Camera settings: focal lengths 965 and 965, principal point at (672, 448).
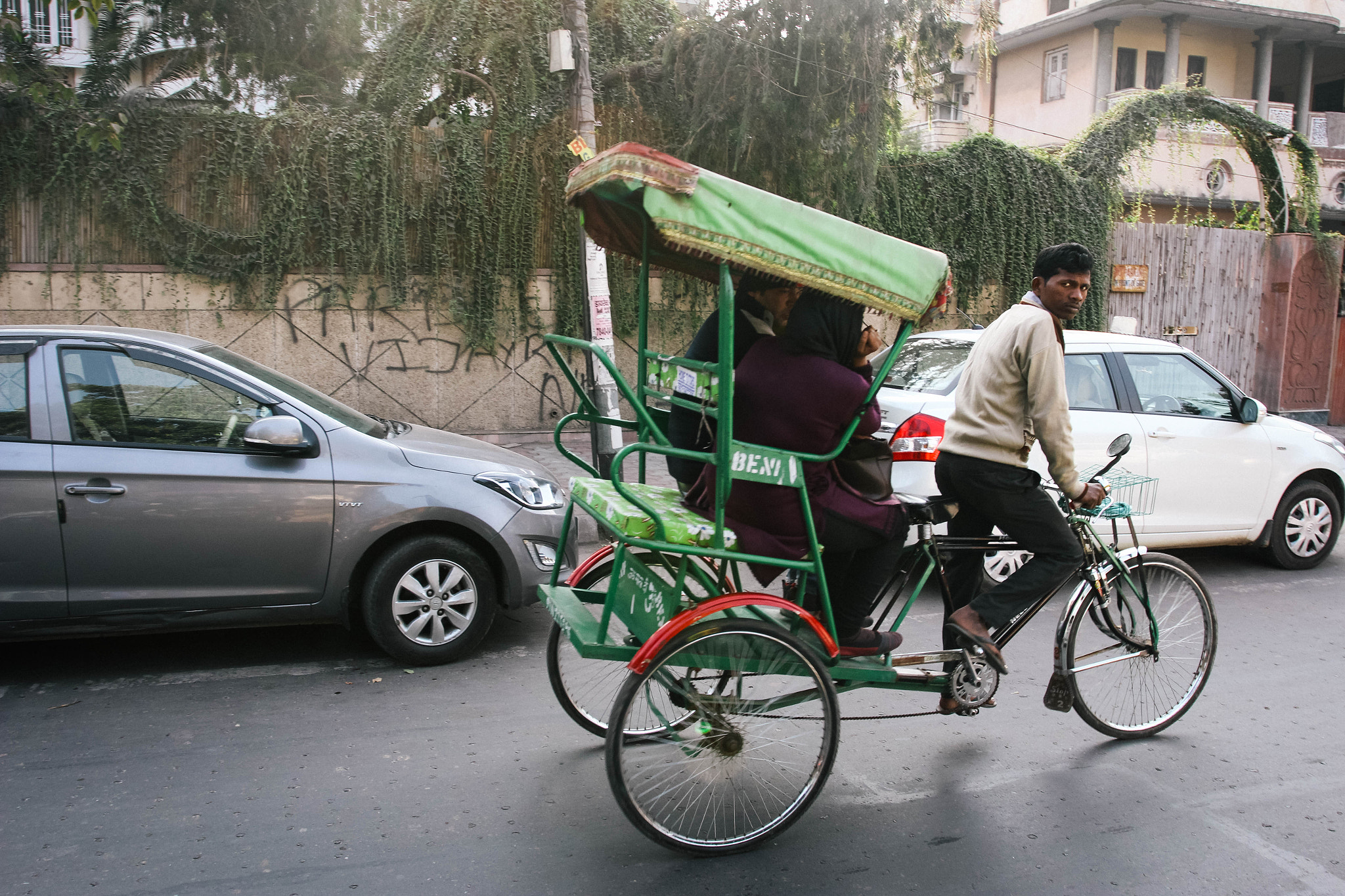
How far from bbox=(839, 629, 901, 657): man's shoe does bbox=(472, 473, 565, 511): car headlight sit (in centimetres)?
201

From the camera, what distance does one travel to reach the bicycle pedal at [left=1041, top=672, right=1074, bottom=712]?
3793 mm

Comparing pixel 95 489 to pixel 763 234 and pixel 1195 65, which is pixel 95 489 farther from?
pixel 1195 65

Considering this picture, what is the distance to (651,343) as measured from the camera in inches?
475

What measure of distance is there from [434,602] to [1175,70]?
25681 millimetres

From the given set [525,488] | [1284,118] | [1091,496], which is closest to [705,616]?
[1091,496]

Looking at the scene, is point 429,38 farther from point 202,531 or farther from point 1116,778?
point 1116,778

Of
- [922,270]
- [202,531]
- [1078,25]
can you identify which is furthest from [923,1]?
[1078,25]

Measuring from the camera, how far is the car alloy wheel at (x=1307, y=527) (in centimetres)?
691

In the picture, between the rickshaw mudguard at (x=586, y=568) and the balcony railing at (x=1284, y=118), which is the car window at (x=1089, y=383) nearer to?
the rickshaw mudguard at (x=586, y=568)

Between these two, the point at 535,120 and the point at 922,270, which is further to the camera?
the point at 535,120

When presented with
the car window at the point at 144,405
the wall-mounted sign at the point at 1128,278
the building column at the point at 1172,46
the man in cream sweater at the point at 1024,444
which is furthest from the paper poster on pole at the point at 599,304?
the building column at the point at 1172,46

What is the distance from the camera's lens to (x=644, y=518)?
9.85 feet

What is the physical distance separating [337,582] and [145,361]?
136cm

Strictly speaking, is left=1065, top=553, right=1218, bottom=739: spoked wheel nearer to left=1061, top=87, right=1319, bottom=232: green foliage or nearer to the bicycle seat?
the bicycle seat
